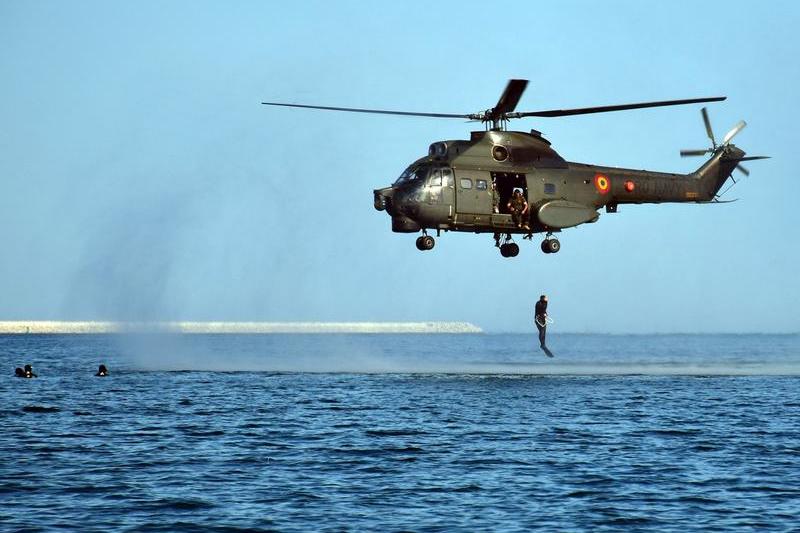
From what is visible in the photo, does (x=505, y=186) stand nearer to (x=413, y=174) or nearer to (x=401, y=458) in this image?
(x=413, y=174)

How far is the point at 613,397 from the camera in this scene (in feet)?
165

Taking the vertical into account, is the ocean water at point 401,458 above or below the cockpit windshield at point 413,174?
below

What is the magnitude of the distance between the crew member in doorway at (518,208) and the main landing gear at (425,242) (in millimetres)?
3316

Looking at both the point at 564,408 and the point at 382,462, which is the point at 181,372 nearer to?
the point at 564,408

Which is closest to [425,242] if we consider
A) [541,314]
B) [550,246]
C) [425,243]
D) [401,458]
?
[425,243]

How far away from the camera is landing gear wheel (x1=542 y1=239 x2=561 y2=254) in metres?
41.8

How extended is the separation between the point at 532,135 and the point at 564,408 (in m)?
11.1

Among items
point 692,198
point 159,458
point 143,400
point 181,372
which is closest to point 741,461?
point 159,458

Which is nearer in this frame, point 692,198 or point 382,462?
point 382,462

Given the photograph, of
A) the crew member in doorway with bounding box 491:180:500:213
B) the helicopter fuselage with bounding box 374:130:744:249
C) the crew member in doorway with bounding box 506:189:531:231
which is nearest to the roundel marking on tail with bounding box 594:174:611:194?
the helicopter fuselage with bounding box 374:130:744:249

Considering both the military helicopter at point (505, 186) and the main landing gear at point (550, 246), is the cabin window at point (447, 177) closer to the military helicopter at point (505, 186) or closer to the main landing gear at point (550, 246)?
the military helicopter at point (505, 186)

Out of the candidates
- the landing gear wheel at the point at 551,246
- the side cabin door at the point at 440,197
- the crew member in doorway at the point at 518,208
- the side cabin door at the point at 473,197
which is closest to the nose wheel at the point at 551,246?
the landing gear wheel at the point at 551,246

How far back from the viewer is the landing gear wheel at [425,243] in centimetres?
3959

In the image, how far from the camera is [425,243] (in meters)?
39.6
